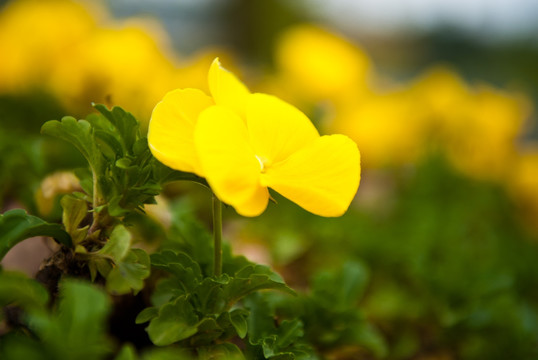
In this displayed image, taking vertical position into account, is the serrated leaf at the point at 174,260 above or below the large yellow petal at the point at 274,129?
below

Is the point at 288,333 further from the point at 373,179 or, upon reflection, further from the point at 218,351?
the point at 373,179

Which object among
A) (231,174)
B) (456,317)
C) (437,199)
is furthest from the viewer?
(437,199)

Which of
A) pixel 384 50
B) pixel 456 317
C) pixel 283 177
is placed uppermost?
pixel 283 177

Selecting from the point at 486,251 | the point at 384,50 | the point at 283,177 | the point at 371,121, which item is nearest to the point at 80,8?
the point at 371,121

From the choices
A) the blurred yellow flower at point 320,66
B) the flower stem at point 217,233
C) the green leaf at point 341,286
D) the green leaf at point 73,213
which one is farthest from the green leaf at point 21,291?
the blurred yellow flower at point 320,66

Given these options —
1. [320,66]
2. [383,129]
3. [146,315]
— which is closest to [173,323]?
[146,315]

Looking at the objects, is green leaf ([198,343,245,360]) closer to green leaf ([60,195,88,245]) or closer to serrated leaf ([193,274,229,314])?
serrated leaf ([193,274,229,314])

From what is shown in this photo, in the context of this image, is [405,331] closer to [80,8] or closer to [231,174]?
[231,174]

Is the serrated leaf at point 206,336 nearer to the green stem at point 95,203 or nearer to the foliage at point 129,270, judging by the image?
the foliage at point 129,270
